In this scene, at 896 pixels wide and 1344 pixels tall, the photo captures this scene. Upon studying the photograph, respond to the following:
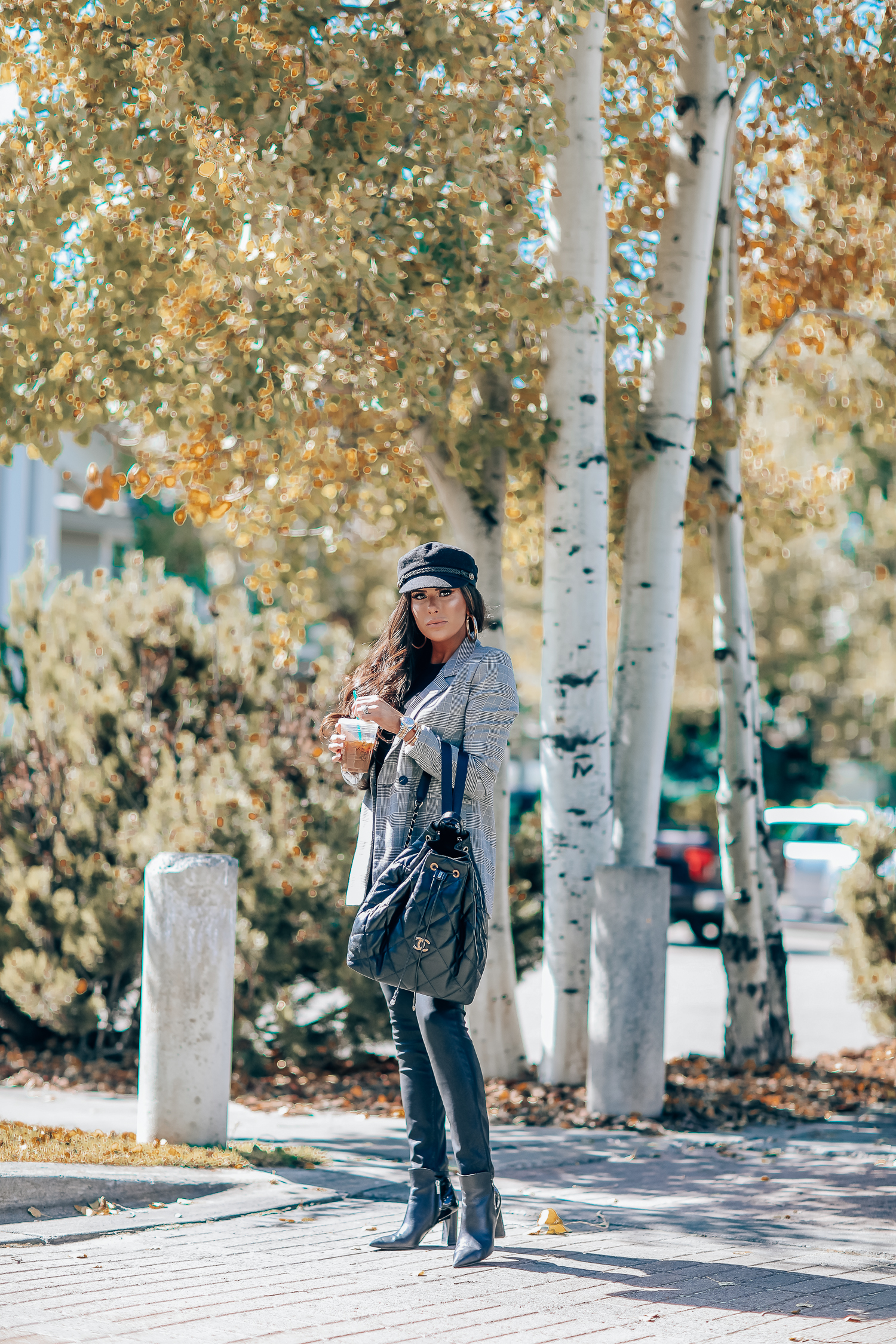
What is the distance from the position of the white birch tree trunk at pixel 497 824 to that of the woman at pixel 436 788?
2.77 meters

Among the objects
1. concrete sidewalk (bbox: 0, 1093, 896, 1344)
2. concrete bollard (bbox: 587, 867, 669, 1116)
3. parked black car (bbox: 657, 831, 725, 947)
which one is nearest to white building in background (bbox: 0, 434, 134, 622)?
parked black car (bbox: 657, 831, 725, 947)

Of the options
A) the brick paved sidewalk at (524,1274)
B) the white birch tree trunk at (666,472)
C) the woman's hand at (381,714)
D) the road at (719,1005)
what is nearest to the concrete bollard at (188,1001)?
the brick paved sidewalk at (524,1274)

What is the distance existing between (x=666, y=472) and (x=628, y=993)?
2.68m

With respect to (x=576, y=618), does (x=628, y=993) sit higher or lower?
lower

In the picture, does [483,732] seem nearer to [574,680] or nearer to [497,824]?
[574,680]

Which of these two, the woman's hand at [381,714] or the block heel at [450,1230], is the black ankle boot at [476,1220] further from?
the woman's hand at [381,714]

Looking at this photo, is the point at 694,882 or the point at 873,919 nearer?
the point at 873,919

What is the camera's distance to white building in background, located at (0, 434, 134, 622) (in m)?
20.5

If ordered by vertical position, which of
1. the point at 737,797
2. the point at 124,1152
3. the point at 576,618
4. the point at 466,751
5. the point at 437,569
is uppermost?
the point at 576,618

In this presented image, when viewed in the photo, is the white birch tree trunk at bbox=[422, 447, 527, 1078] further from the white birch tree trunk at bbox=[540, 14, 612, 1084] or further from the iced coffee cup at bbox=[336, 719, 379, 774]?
the iced coffee cup at bbox=[336, 719, 379, 774]

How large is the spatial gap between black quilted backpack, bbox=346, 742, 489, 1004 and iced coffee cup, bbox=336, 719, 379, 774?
10.0 inches

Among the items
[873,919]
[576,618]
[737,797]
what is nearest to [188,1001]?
[576,618]

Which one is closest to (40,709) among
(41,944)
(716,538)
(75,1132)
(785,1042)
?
(41,944)

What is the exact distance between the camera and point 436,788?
4.14 metres
